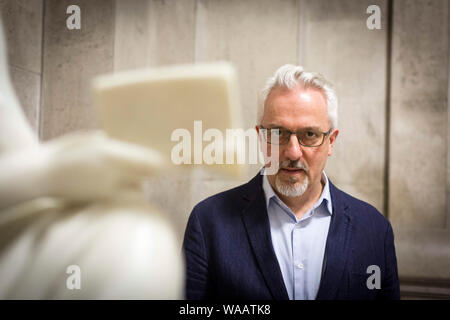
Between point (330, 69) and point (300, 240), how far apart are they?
1.20 meters

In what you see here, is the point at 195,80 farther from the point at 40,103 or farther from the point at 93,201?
the point at 40,103

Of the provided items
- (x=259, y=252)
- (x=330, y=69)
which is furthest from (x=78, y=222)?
(x=330, y=69)

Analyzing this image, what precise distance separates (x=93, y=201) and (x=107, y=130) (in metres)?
0.11

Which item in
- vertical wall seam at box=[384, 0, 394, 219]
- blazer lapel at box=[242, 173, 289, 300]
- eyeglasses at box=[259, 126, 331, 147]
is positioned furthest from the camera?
vertical wall seam at box=[384, 0, 394, 219]

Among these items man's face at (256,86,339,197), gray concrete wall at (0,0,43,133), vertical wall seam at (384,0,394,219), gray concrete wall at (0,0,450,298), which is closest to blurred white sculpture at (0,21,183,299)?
man's face at (256,86,339,197)

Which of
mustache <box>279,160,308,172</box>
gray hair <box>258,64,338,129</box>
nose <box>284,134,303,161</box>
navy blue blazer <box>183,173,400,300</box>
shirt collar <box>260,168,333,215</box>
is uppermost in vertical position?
gray hair <box>258,64,338,129</box>

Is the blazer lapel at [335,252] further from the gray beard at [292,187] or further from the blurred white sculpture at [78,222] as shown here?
the blurred white sculpture at [78,222]

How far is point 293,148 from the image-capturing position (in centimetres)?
104

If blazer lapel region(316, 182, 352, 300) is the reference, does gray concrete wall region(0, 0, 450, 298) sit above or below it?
above

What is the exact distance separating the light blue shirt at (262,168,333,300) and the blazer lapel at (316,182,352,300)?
0.05m

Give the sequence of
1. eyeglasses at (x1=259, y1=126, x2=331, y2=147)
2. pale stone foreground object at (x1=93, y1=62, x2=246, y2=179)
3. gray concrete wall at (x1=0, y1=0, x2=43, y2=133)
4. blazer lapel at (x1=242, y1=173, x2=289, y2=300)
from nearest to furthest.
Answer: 1. pale stone foreground object at (x1=93, y1=62, x2=246, y2=179)
2. blazer lapel at (x1=242, y1=173, x2=289, y2=300)
3. eyeglasses at (x1=259, y1=126, x2=331, y2=147)
4. gray concrete wall at (x1=0, y1=0, x2=43, y2=133)

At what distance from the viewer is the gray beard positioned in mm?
1088

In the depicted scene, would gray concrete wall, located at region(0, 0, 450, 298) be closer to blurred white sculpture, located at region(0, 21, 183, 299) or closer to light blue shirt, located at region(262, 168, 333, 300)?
light blue shirt, located at region(262, 168, 333, 300)
